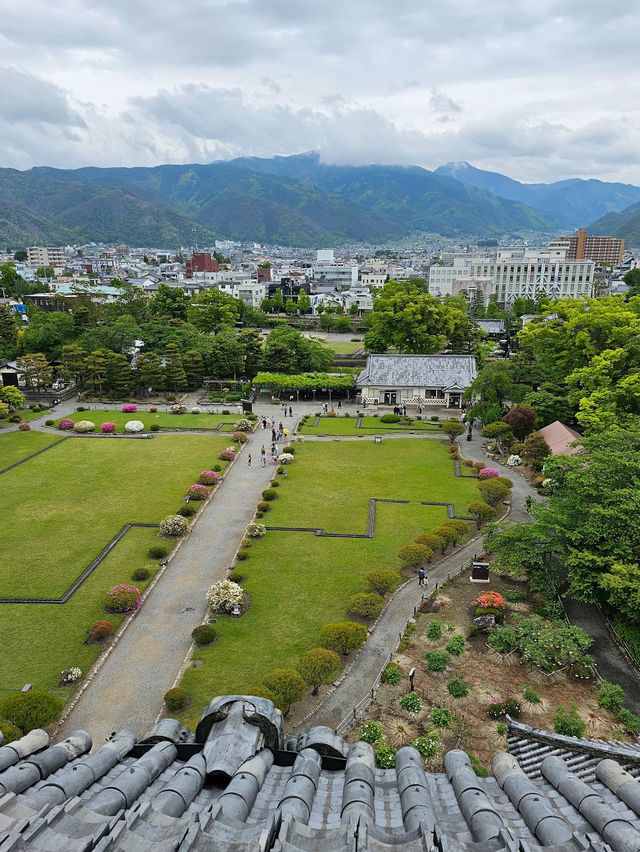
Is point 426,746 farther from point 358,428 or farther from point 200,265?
point 200,265

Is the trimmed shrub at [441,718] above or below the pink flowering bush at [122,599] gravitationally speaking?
below

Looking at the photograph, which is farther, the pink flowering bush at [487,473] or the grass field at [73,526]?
the pink flowering bush at [487,473]

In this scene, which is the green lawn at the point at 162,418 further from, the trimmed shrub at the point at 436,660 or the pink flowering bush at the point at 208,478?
the trimmed shrub at the point at 436,660

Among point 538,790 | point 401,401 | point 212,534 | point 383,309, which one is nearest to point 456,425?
point 401,401

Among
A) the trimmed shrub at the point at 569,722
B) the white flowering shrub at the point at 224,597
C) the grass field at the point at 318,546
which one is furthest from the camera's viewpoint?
the white flowering shrub at the point at 224,597

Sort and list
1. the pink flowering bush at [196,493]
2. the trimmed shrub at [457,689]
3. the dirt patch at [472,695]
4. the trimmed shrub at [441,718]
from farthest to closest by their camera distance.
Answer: the pink flowering bush at [196,493] < the trimmed shrub at [457,689] < the trimmed shrub at [441,718] < the dirt patch at [472,695]

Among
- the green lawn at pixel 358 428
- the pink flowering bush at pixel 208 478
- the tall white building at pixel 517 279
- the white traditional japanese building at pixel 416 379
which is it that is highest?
the tall white building at pixel 517 279

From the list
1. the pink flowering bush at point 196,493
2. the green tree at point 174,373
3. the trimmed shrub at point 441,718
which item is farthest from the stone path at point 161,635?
the green tree at point 174,373

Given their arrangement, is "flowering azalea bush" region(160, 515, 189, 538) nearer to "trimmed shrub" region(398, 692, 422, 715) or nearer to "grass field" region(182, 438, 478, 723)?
"grass field" region(182, 438, 478, 723)
